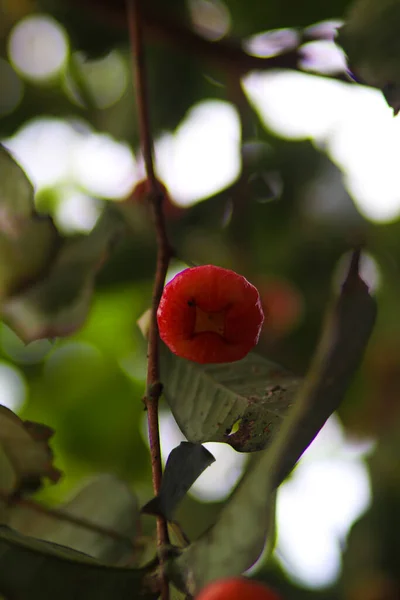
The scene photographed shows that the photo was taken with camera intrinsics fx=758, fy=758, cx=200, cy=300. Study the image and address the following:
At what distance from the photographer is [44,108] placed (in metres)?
1.90

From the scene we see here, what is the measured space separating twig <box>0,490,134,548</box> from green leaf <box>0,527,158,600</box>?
22 cm

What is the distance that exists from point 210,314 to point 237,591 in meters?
0.33

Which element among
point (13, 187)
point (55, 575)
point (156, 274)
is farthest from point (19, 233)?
point (55, 575)

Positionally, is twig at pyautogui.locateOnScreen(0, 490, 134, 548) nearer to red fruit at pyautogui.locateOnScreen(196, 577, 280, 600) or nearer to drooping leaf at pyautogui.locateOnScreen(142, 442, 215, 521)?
drooping leaf at pyautogui.locateOnScreen(142, 442, 215, 521)

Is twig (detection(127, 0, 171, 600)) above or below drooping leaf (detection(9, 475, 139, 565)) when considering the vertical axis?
above

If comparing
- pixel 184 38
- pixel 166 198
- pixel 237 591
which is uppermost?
pixel 237 591

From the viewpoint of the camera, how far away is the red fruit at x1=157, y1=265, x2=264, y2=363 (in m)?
0.77

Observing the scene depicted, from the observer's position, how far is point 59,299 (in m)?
1.09

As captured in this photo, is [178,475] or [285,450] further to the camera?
[178,475]

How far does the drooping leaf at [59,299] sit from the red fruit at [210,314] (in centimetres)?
32

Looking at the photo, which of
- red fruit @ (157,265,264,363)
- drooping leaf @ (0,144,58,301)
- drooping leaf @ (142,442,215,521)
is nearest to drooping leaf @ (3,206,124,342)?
drooping leaf @ (0,144,58,301)

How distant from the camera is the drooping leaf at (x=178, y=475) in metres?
0.65

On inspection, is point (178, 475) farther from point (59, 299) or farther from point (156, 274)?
point (59, 299)

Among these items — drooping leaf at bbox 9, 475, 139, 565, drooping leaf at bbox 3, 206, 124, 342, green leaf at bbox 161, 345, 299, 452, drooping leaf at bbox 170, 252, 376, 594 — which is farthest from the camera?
drooping leaf at bbox 3, 206, 124, 342
